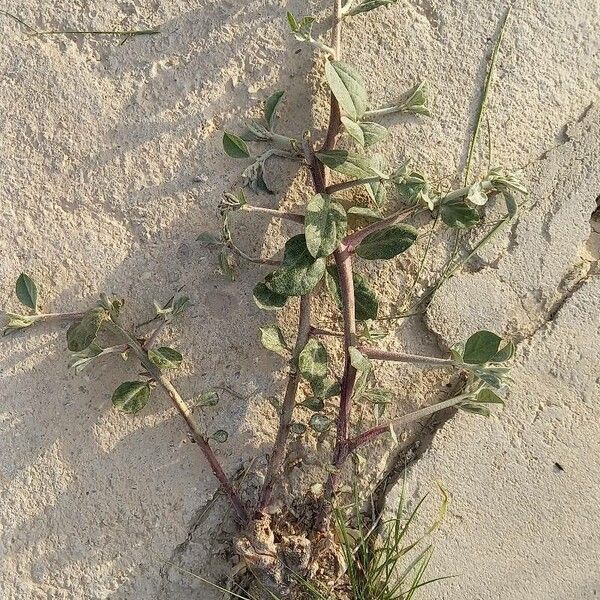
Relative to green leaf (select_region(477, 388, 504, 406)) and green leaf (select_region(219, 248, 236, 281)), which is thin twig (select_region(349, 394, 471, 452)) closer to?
green leaf (select_region(477, 388, 504, 406))

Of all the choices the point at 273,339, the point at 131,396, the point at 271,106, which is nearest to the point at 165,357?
the point at 131,396

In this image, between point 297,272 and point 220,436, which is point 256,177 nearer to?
point 297,272

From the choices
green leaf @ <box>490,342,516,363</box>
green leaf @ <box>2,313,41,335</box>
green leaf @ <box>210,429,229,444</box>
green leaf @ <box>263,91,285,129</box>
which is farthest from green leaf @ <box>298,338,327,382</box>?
green leaf @ <box>2,313,41,335</box>

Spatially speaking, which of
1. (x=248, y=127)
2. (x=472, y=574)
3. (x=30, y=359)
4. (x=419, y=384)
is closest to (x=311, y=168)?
(x=248, y=127)

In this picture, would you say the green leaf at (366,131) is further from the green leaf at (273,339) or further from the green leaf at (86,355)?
the green leaf at (86,355)

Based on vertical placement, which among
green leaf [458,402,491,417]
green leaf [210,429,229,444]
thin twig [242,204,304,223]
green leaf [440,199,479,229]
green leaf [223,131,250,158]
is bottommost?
green leaf [210,429,229,444]

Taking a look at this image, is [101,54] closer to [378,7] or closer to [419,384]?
[378,7]
